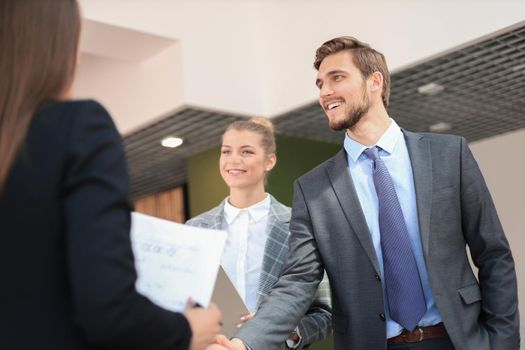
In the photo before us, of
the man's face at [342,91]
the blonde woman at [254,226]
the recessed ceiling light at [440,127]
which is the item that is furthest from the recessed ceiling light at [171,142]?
the man's face at [342,91]

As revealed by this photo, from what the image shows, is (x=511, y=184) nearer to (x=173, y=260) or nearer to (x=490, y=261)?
(x=490, y=261)

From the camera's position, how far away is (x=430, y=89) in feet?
19.8

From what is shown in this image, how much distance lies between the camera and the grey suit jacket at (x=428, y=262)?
87.7 inches

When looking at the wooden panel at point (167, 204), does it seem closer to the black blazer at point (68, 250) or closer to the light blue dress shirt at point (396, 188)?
the light blue dress shirt at point (396, 188)

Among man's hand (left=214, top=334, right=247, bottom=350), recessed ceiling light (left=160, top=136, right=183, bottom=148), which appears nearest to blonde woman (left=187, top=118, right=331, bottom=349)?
man's hand (left=214, top=334, right=247, bottom=350)

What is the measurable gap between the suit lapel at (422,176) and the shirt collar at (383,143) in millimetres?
42

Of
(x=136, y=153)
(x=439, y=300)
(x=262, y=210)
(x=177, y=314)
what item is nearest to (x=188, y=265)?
(x=177, y=314)

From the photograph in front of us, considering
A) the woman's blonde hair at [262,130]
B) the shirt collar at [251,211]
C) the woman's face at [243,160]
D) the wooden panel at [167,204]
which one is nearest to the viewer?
the shirt collar at [251,211]

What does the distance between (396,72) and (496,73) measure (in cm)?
84

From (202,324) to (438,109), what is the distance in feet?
19.0

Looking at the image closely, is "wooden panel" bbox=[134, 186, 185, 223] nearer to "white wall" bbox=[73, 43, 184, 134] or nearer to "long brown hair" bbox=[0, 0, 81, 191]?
"white wall" bbox=[73, 43, 184, 134]

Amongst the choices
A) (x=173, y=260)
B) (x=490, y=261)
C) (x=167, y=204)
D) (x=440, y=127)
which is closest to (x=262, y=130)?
(x=490, y=261)

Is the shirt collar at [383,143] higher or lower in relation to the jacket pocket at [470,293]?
higher

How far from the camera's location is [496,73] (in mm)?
5676
